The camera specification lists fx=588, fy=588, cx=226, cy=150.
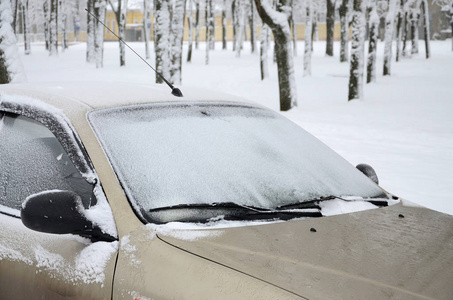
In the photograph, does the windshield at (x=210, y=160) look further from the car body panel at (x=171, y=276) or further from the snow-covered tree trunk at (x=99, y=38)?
the snow-covered tree trunk at (x=99, y=38)

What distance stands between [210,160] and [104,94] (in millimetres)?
650

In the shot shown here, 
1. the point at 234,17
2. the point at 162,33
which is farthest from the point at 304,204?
the point at 234,17

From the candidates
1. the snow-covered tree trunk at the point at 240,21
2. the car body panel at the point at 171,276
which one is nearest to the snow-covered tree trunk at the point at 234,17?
the snow-covered tree trunk at the point at 240,21

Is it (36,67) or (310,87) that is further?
(36,67)

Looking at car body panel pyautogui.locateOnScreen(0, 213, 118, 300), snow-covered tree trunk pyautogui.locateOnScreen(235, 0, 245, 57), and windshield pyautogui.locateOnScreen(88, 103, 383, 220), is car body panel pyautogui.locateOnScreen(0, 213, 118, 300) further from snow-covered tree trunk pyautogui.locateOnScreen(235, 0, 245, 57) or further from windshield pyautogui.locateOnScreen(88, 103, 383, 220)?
snow-covered tree trunk pyautogui.locateOnScreen(235, 0, 245, 57)

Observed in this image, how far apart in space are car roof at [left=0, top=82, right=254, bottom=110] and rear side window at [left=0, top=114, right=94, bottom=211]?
0.50 ft

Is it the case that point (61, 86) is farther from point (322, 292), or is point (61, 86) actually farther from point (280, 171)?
point (322, 292)

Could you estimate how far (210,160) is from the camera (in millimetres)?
2494

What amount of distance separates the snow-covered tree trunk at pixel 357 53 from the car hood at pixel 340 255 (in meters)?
15.8

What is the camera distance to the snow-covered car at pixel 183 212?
6.01 ft

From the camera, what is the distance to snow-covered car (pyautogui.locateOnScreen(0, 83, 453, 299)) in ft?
6.01

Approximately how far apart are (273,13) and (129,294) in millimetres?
14446

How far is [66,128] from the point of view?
7.95 ft

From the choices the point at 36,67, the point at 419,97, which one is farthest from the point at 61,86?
the point at 36,67
